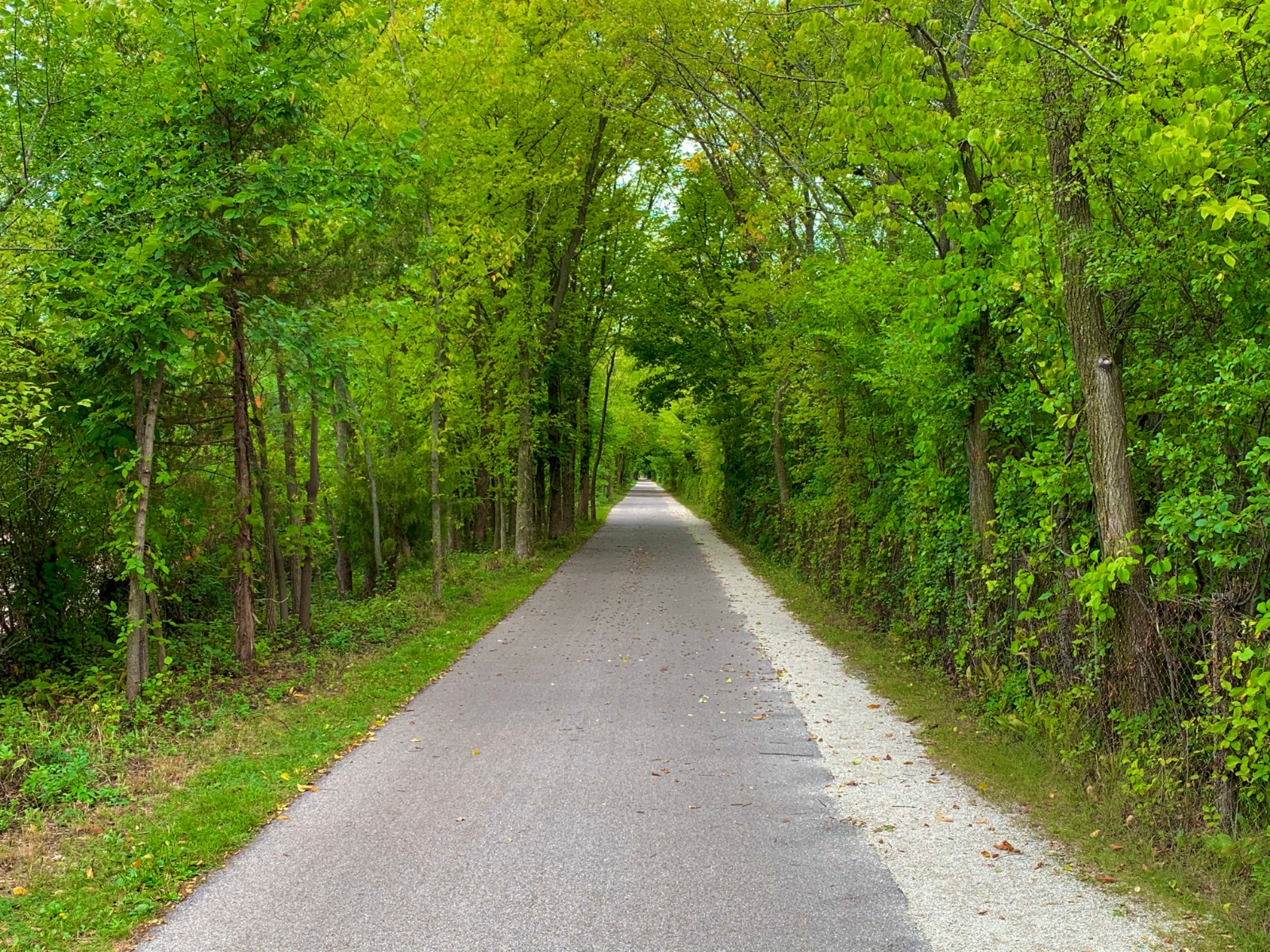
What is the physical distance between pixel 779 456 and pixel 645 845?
15675 millimetres

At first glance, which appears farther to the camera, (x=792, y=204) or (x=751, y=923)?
(x=792, y=204)

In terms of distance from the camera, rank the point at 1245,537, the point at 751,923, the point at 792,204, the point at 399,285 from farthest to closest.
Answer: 1. the point at 792,204
2. the point at 399,285
3. the point at 1245,537
4. the point at 751,923

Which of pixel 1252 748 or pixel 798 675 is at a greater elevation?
pixel 1252 748

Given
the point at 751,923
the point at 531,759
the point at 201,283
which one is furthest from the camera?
the point at 201,283

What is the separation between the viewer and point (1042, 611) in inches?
239

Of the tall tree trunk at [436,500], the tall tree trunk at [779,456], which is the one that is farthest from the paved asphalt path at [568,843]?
the tall tree trunk at [779,456]

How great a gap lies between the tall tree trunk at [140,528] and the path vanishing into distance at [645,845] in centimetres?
234

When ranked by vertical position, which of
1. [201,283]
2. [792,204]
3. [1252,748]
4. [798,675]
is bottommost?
[798,675]

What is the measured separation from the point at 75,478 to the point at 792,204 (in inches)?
418

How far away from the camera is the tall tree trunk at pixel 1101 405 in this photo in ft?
16.1

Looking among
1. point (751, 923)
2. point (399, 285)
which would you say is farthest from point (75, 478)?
point (751, 923)

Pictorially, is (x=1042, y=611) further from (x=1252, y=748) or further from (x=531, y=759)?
(x=531, y=759)

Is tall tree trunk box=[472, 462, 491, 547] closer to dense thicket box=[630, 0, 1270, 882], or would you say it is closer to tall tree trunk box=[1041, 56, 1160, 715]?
dense thicket box=[630, 0, 1270, 882]

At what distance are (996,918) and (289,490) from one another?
9427mm
